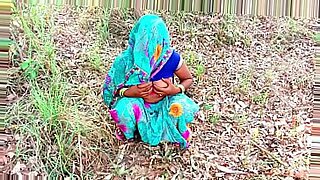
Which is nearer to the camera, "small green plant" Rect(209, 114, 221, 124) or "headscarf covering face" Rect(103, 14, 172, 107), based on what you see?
"headscarf covering face" Rect(103, 14, 172, 107)

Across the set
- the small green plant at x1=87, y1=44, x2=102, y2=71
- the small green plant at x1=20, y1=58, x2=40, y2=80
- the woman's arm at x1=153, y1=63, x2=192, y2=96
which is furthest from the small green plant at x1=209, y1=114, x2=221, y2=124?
the small green plant at x1=20, y1=58, x2=40, y2=80

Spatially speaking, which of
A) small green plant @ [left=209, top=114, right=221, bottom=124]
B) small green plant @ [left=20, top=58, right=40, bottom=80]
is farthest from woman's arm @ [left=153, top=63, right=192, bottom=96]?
small green plant @ [left=20, top=58, right=40, bottom=80]

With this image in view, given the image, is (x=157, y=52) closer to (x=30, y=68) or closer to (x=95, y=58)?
(x=95, y=58)

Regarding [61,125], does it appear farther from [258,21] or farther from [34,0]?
[258,21]

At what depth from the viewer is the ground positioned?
1306mm

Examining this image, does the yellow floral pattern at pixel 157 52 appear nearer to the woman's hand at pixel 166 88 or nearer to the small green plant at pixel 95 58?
the woman's hand at pixel 166 88

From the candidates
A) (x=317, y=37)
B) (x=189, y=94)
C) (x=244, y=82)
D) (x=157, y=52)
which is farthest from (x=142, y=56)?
(x=317, y=37)

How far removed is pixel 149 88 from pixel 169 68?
53 millimetres

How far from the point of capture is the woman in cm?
123

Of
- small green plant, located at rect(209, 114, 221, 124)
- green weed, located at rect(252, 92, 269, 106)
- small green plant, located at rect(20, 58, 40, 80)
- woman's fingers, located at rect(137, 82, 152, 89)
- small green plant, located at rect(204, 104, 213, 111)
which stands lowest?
→ small green plant, located at rect(209, 114, 221, 124)

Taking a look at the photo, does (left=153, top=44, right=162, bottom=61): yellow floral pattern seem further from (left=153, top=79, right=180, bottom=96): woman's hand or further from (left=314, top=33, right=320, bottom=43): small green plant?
(left=314, top=33, right=320, bottom=43): small green plant

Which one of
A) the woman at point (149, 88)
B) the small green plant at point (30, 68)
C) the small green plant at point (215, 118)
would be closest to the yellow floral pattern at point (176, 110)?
the woman at point (149, 88)

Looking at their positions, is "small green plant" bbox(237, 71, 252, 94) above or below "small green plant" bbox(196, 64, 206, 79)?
below

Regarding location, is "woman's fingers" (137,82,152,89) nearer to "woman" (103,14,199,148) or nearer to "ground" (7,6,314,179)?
"woman" (103,14,199,148)
